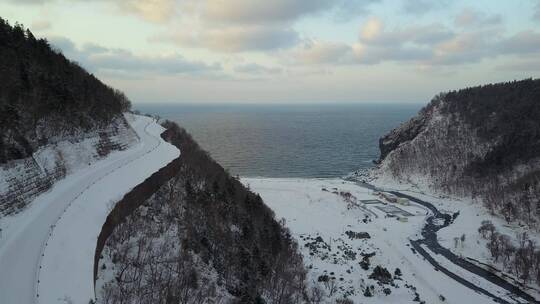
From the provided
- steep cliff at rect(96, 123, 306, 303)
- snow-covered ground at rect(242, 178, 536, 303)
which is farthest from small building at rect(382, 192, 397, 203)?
steep cliff at rect(96, 123, 306, 303)

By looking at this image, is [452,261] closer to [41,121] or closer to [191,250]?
[191,250]

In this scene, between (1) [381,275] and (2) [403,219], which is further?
(2) [403,219]

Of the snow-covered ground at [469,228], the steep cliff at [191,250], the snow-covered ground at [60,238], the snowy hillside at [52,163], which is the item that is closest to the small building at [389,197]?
the snow-covered ground at [469,228]

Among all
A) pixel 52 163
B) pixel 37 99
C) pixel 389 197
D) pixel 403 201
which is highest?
pixel 37 99

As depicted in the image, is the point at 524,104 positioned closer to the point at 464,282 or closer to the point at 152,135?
the point at 464,282

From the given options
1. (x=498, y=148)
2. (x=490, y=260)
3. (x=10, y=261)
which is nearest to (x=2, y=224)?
(x=10, y=261)

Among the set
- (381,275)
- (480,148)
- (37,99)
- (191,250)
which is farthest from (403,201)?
(37,99)

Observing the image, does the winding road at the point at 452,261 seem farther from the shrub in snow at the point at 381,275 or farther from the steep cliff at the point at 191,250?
the steep cliff at the point at 191,250
